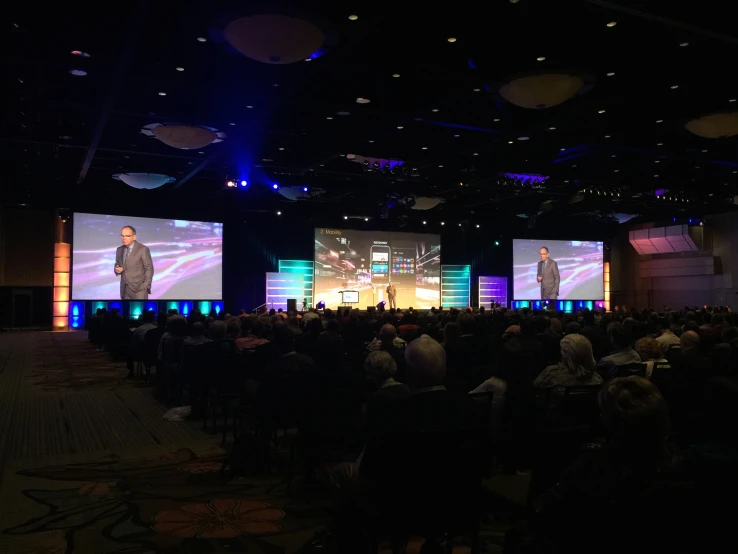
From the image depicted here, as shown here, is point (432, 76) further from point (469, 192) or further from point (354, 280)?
point (354, 280)

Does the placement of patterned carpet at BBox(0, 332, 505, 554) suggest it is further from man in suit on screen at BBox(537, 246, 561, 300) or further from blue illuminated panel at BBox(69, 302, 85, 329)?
man in suit on screen at BBox(537, 246, 561, 300)

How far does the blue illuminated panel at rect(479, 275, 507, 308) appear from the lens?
1122 inches

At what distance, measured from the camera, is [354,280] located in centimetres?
2564

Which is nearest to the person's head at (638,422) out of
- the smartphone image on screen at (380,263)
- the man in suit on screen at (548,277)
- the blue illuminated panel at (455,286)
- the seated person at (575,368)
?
the seated person at (575,368)

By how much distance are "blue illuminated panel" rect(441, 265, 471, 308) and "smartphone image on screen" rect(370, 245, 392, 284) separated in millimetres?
3087

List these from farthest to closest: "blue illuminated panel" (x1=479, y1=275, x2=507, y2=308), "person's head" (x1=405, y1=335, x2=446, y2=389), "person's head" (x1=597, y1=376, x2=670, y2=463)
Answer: "blue illuminated panel" (x1=479, y1=275, x2=507, y2=308)
"person's head" (x1=405, y1=335, x2=446, y2=389)
"person's head" (x1=597, y1=376, x2=670, y2=463)

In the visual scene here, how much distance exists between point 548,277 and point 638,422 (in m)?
28.2

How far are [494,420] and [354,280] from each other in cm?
2157

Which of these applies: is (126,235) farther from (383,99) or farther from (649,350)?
(649,350)

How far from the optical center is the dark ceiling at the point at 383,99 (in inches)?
319

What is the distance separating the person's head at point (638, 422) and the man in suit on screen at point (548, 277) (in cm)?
2795

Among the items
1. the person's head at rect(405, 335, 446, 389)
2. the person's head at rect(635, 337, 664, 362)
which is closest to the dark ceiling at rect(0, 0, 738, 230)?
the person's head at rect(635, 337, 664, 362)

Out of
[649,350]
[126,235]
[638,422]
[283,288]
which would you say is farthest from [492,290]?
[638,422]

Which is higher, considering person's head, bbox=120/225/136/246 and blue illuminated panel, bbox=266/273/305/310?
person's head, bbox=120/225/136/246
